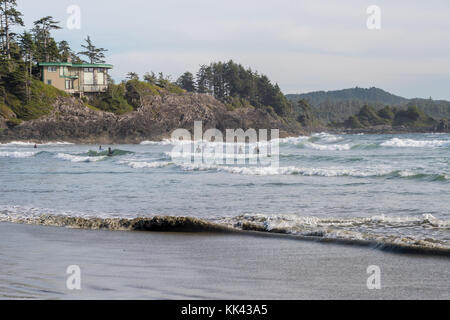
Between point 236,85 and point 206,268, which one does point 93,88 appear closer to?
point 236,85

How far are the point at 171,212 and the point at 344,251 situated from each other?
5.82 metres

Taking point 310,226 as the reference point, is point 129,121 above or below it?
above

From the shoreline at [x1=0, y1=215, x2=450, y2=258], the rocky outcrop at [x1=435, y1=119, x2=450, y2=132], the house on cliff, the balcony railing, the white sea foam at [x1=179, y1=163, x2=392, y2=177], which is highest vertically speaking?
the house on cliff

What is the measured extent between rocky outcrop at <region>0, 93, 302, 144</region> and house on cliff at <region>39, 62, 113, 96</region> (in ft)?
15.1

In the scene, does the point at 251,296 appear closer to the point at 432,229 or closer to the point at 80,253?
the point at 80,253

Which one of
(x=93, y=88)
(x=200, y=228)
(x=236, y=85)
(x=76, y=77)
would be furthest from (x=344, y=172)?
(x=236, y=85)

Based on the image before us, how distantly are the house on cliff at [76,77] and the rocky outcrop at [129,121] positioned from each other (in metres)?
4.62

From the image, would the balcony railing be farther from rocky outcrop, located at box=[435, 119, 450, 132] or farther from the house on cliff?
rocky outcrop, located at box=[435, 119, 450, 132]

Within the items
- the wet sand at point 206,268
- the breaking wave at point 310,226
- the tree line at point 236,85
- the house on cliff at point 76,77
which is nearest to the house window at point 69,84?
the house on cliff at point 76,77

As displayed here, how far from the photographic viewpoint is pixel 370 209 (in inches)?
487

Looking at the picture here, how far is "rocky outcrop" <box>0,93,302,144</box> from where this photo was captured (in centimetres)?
7031

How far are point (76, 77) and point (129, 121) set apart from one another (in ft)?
38.2

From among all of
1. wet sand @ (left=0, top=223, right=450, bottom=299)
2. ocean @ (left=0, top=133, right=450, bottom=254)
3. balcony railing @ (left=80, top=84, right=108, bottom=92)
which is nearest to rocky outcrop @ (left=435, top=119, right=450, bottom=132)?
balcony railing @ (left=80, top=84, right=108, bottom=92)

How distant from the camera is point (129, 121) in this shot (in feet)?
254
